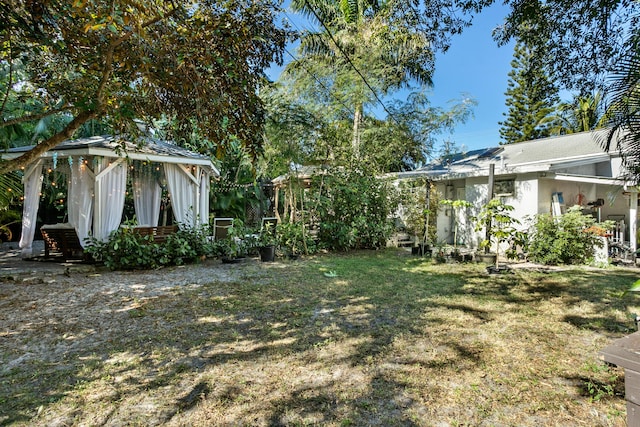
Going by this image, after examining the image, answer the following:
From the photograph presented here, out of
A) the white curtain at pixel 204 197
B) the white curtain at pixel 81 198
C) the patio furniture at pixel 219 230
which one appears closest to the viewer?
the white curtain at pixel 81 198

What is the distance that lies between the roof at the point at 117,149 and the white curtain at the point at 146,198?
3.91 feet

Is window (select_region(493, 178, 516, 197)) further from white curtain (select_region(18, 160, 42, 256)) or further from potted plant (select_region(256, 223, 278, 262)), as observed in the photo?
white curtain (select_region(18, 160, 42, 256))

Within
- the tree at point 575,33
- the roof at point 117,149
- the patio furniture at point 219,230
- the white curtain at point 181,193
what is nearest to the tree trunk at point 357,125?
the patio furniture at point 219,230

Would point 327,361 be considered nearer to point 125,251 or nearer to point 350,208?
point 125,251

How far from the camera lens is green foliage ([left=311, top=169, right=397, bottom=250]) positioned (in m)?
10.1

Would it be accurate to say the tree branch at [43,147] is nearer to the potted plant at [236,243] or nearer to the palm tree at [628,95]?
the potted plant at [236,243]

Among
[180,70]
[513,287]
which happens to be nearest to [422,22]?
[180,70]

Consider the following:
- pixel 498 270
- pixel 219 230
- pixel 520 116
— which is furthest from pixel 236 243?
pixel 520 116

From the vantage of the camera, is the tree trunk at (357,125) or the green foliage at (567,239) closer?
the green foliage at (567,239)

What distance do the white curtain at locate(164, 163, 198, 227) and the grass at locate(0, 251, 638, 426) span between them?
12.2 ft

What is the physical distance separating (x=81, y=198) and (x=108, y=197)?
581mm

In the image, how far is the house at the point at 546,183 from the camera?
31.4ft

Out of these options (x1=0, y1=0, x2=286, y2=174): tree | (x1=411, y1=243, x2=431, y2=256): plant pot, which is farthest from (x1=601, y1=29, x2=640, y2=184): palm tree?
(x1=411, y1=243, x2=431, y2=256): plant pot

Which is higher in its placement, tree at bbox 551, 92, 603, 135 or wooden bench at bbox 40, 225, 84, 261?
tree at bbox 551, 92, 603, 135
